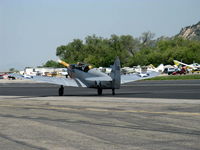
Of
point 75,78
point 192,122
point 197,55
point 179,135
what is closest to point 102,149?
point 179,135

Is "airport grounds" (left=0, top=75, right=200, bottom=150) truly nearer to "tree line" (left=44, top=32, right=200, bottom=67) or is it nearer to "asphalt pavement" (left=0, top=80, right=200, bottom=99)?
"asphalt pavement" (left=0, top=80, right=200, bottom=99)

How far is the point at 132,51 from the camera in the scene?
197 metres

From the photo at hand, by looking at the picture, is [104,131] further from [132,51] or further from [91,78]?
[132,51]

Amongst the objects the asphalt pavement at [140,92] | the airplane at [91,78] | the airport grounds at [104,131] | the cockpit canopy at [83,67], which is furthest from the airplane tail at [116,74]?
the airport grounds at [104,131]

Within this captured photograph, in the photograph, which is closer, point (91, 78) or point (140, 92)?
point (91, 78)

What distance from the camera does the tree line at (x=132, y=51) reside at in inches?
6914

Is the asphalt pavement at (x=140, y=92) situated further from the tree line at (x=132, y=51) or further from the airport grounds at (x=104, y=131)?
the tree line at (x=132, y=51)

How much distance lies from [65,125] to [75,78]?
62.7 feet

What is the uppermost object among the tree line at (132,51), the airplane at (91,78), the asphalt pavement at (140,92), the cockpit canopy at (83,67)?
the tree line at (132,51)

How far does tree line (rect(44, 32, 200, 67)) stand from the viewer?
176m

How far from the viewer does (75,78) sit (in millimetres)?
33312

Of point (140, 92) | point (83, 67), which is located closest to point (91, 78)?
point (83, 67)

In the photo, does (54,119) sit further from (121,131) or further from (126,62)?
(126,62)

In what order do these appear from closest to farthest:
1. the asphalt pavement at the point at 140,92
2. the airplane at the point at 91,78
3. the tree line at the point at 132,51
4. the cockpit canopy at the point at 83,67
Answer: the asphalt pavement at the point at 140,92, the airplane at the point at 91,78, the cockpit canopy at the point at 83,67, the tree line at the point at 132,51
